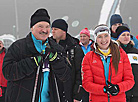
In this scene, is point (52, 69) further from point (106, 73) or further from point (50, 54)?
point (106, 73)

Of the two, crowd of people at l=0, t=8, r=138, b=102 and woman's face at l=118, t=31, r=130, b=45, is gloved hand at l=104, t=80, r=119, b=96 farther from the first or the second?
woman's face at l=118, t=31, r=130, b=45

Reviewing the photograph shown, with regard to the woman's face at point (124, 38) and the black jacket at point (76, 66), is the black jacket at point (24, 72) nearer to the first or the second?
the black jacket at point (76, 66)

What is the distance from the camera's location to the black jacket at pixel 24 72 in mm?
1775

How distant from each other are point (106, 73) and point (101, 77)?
0.26 ft

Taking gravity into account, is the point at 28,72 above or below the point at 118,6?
below

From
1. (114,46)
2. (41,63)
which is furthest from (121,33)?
(41,63)

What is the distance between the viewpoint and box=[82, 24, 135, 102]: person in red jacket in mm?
2113

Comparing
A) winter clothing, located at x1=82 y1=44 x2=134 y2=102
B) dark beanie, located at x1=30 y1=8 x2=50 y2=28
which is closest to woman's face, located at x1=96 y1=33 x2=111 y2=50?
winter clothing, located at x1=82 y1=44 x2=134 y2=102

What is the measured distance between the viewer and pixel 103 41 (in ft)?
7.73

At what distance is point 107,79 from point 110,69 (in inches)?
4.9

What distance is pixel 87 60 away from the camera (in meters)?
2.34

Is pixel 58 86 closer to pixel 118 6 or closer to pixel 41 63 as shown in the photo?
pixel 41 63

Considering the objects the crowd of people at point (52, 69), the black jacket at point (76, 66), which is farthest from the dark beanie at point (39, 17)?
the black jacket at point (76, 66)

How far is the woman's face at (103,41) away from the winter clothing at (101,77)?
11cm
